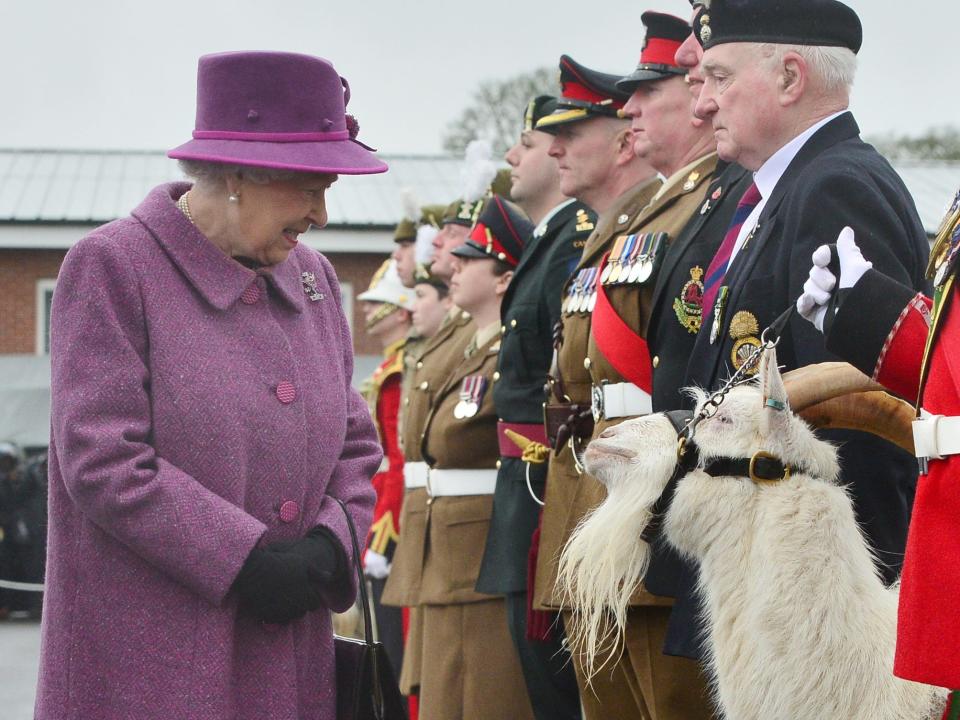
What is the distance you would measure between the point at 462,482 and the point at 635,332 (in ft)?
7.22

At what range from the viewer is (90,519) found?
11.5 feet

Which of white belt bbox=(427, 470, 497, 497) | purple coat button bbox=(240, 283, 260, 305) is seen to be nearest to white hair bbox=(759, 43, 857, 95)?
purple coat button bbox=(240, 283, 260, 305)

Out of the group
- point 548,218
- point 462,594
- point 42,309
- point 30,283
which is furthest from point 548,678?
point 42,309

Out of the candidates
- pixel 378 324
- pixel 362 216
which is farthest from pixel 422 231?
pixel 362 216

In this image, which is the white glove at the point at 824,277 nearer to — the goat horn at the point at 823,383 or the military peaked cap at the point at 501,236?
the goat horn at the point at 823,383

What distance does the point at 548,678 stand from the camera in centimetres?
571

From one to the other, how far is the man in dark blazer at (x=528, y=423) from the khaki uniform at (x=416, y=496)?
104 centimetres

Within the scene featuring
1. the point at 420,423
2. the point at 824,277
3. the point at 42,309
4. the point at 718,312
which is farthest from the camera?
the point at 42,309

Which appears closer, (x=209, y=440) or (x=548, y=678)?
(x=209, y=440)

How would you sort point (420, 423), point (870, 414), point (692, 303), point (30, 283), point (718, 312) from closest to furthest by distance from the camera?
point (870, 414), point (718, 312), point (692, 303), point (420, 423), point (30, 283)

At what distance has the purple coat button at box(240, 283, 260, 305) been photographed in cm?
374

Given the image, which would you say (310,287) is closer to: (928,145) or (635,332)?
(635,332)

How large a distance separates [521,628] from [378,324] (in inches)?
204

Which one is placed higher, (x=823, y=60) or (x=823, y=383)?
(x=823, y=60)
